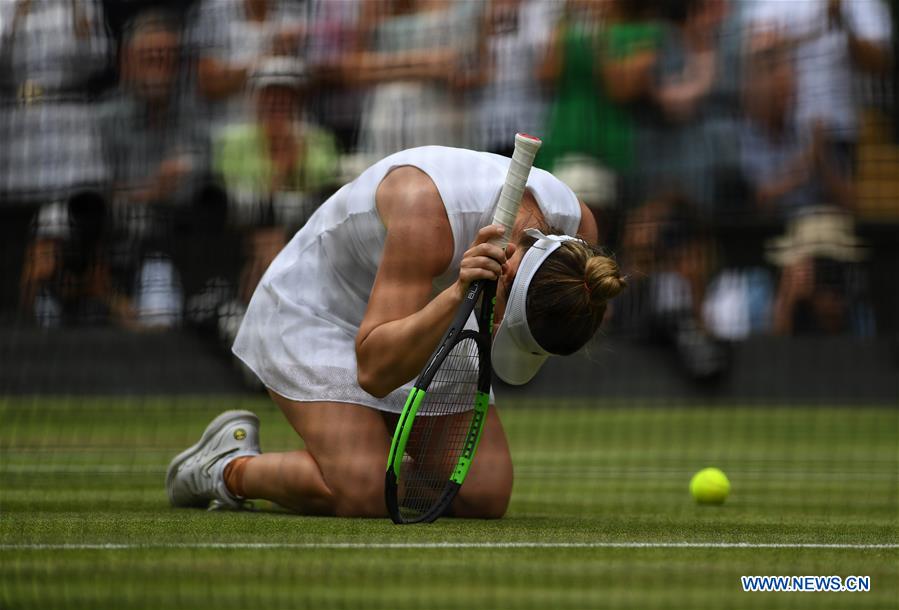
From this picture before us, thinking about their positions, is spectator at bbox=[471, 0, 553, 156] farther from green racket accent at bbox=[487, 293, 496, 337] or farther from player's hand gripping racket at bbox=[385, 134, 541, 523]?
green racket accent at bbox=[487, 293, 496, 337]

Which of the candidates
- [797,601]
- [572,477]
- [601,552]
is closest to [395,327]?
[601,552]

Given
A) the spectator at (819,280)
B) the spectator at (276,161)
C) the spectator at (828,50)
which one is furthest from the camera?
the spectator at (819,280)

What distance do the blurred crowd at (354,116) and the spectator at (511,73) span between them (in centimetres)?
1

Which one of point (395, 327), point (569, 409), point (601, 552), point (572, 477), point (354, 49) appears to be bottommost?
point (569, 409)

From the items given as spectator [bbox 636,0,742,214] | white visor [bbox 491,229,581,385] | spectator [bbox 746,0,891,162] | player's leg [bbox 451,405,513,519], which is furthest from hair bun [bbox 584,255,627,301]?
spectator [bbox 746,0,891,162]

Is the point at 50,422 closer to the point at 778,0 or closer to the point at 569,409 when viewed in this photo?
the point at 569,409

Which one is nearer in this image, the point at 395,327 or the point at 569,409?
the point at 395,327

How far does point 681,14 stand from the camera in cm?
883

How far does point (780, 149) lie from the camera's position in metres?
9.34

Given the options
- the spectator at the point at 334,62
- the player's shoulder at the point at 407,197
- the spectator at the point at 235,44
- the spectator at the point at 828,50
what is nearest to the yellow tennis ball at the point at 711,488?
the player's shoulder at the point at 407,197

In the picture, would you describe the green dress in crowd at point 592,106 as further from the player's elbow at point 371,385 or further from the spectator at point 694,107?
the player's elbow at point 371,385

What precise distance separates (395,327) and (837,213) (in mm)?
6316

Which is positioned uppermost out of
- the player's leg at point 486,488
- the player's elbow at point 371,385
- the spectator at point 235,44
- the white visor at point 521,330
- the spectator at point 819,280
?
the spectator at point 235,44

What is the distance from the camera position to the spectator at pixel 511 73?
25.8 feet
